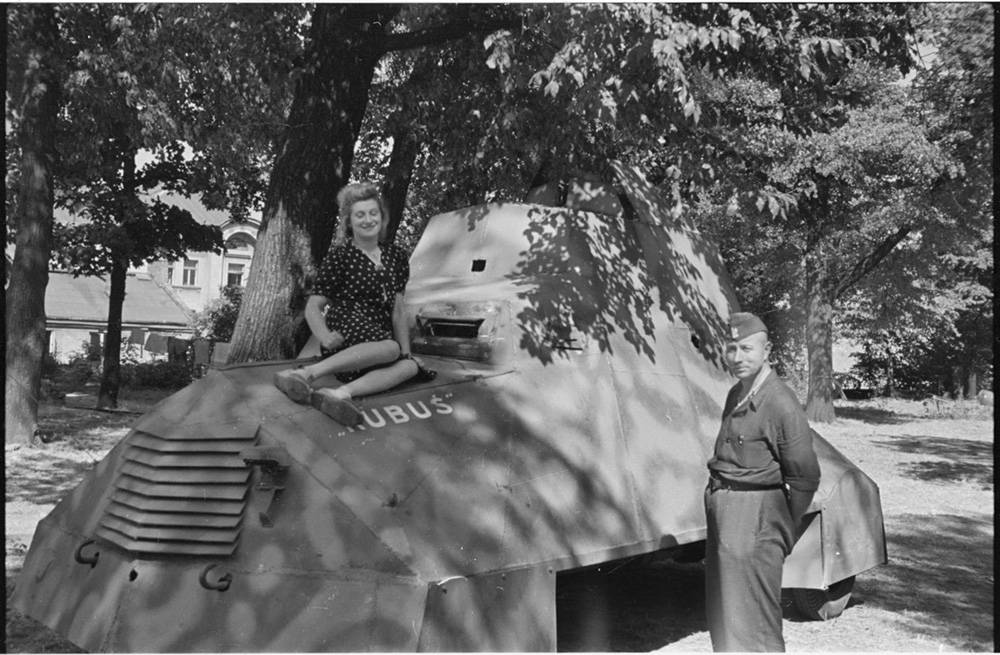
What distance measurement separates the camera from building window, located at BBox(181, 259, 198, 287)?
51.2 meters

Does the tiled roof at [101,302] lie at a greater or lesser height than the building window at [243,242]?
lesser

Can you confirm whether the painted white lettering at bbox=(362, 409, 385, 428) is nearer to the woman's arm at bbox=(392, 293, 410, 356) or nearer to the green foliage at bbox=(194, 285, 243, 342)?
the woman's arm at bbox=(392, 293, 410, 356)

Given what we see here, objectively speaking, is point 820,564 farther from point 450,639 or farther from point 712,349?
point 450,639

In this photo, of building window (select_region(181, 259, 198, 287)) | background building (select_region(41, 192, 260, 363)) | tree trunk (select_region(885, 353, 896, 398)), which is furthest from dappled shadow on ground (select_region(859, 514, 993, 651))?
building window (select_region(181, 259, 198, 287))

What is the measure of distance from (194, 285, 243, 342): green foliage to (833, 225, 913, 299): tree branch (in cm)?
1667

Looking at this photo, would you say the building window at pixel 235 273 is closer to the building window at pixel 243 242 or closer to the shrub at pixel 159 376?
the building window at pixel 243 242

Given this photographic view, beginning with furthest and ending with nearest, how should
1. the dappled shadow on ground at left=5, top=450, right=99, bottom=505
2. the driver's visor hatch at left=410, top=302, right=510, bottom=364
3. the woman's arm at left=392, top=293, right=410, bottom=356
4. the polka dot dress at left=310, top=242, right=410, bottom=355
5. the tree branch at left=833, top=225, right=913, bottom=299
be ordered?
the tree branch at left=833, top=225, right=913, bottom=299 → the dappled shadow on ground at left=5, top=450, right=99, bottom=505 → the driver's visor hatch at left=410, top=302, right=510, bottom=364 → the woman's arm at left=392, top=293, right=410, bottom=356 → the polka dot dress at left=310, top=242, right=410, bottom=355

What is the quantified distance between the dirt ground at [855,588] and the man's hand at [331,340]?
186 centimetres

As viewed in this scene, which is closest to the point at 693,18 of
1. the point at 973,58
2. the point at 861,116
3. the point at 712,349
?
the point at 712,349


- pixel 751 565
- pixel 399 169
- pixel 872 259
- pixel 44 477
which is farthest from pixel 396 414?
pixel 872 259

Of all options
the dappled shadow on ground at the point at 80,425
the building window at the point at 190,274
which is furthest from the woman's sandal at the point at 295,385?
the building window at the point at 190,274

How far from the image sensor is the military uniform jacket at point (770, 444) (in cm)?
458

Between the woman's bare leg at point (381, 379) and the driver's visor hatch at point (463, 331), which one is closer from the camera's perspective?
the woman's bare leg at point (381, 379)

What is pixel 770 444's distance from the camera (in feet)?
15.2
